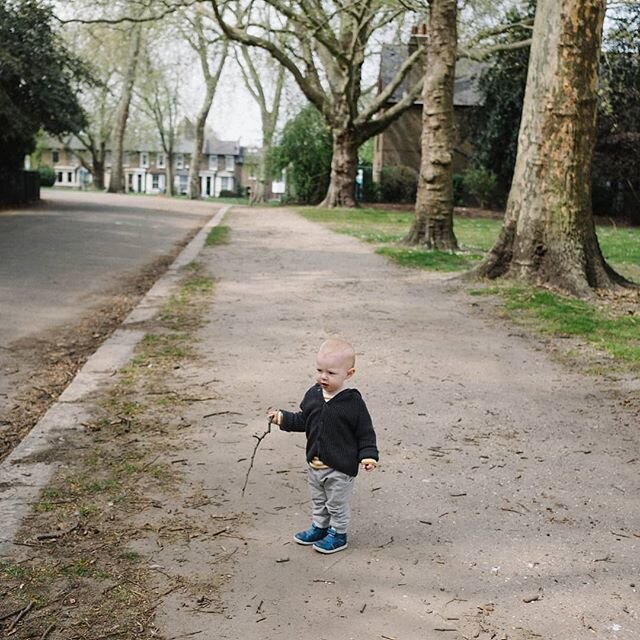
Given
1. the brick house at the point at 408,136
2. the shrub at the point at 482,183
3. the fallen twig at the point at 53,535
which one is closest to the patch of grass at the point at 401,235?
the shrub at the point at 482,183

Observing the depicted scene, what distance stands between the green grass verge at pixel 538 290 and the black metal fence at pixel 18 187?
9764mm

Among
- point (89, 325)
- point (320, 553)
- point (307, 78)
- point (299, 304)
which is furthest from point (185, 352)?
point (307, 78)

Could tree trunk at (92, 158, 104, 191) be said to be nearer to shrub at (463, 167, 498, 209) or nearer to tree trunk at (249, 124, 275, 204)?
tree trunk at (249, 124, 275, 204)

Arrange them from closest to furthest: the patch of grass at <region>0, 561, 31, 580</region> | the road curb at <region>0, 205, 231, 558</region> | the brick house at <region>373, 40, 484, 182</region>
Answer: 1. the patch of grass at <region>0, 561, 31, 580</region>
2. the road curb at <region>0, 205, 231, 558</region>
3. the brick house at <region>373, 40, 484, 182</region>

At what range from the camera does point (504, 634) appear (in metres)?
2.86

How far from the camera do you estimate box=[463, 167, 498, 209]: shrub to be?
34.8 m

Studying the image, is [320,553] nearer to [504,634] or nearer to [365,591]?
[365,591]

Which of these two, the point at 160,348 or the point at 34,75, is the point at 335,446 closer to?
the point at 160,348

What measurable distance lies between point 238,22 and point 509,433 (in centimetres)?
2341

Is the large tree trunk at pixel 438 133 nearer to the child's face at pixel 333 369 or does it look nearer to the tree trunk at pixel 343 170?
the child's face at pixel 333 369

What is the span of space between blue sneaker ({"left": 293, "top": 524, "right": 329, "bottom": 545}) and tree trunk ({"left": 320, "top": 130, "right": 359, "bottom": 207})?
29.6 metres

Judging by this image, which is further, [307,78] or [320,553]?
[307,78]

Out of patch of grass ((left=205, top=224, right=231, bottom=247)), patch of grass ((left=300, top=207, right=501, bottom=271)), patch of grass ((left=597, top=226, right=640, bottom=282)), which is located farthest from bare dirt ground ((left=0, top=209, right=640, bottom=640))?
patch of grass ((left=205, top=224, right=231, bottom=247))

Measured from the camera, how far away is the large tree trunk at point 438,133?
51.2 feet
